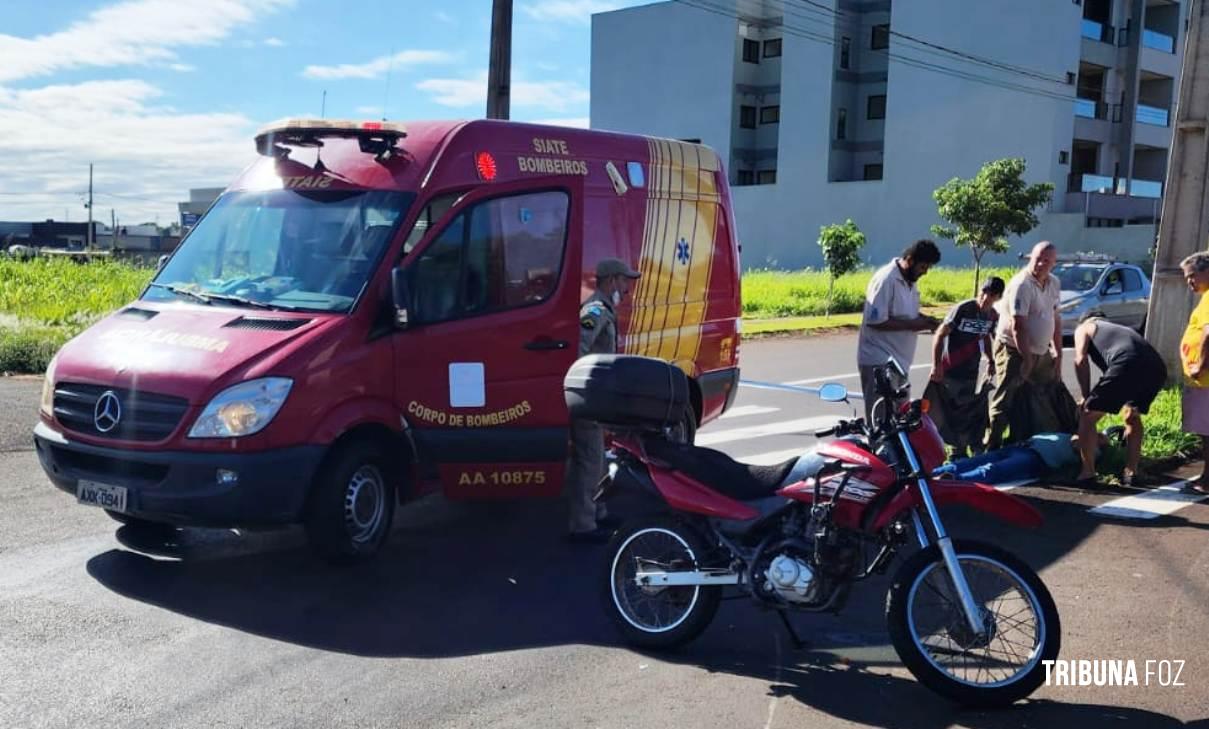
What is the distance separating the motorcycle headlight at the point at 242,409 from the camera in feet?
19.2

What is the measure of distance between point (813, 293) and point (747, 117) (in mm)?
28745

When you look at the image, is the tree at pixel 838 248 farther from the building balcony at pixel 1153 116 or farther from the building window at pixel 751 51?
the building window at pixel 751 51

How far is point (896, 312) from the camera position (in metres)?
8.26

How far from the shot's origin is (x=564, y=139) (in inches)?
314

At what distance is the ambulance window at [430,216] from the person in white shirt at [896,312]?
3.09 metres

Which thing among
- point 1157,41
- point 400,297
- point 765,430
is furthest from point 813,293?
point 1157,41

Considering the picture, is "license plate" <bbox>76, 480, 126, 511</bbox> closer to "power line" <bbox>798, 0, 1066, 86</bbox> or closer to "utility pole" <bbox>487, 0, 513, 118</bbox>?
"utility pole" <bbox>487, 0, 513, 118</bbox>

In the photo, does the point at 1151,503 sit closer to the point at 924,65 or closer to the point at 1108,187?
the point at 1108,187

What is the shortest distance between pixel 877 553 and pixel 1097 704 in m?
1.05

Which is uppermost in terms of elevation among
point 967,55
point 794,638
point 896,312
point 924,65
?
point 967,55

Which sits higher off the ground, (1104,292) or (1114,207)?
(1114,207)

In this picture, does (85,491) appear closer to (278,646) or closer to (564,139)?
(278,646)

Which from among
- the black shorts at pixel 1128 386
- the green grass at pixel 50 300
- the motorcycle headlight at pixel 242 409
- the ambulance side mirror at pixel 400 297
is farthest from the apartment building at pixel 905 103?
the motorcycle headlight at pixel 242 409

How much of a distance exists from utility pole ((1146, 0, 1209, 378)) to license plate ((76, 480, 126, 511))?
10.2 meters
